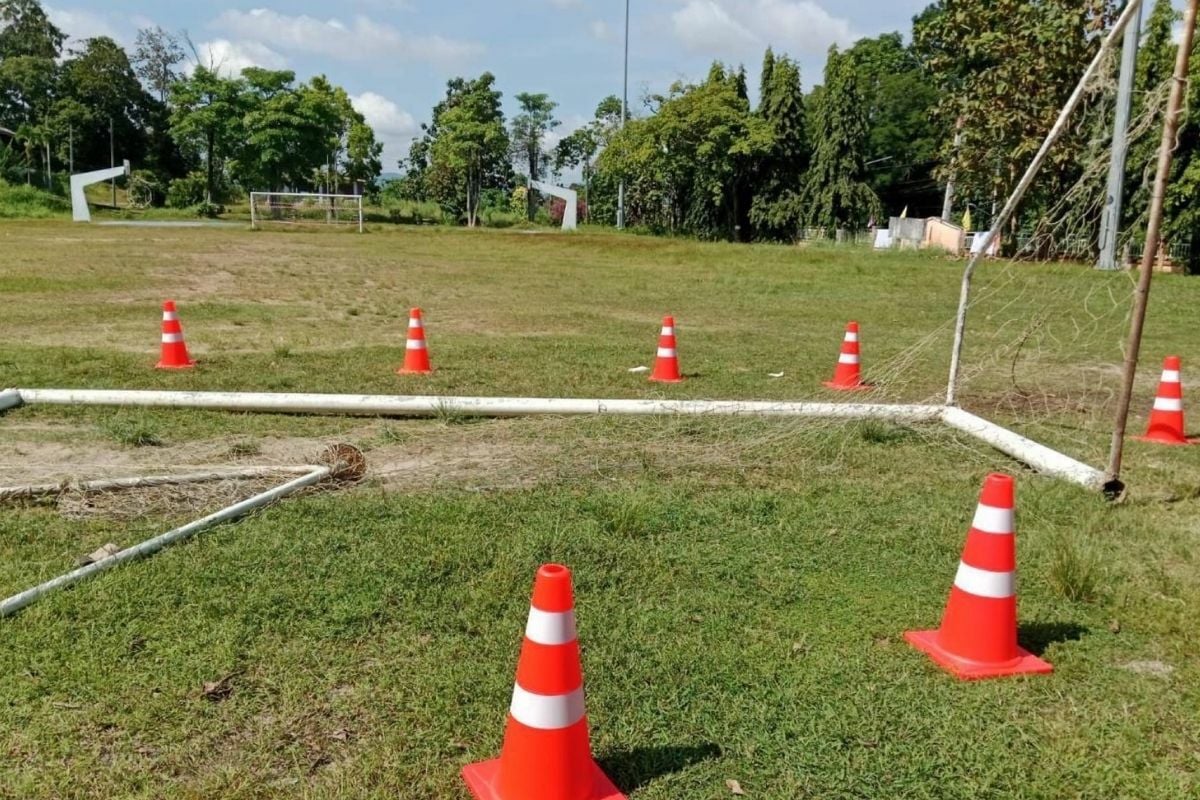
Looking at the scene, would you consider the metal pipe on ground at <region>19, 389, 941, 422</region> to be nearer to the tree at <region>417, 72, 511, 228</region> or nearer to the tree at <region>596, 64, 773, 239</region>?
the tree at <region>596, 64, 773, 239</region>

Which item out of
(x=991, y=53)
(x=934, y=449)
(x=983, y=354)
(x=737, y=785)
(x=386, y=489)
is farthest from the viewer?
(x=991, y=53)

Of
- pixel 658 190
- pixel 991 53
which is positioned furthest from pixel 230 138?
pixel 991 53

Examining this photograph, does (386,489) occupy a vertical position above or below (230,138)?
below

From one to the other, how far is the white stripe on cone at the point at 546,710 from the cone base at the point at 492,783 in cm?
21

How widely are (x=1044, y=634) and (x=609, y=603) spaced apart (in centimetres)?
169

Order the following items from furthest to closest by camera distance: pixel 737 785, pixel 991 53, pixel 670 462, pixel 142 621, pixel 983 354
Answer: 1. pixel 991 53
2. pixel 983 354
3. pixel 670 462
4. pixel 142 621
5. pixel 737 785

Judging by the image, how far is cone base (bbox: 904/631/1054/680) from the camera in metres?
3.13

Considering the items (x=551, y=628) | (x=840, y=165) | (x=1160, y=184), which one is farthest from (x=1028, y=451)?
(x=840, y=165)

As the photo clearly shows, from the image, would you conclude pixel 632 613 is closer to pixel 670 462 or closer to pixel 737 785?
pixel 737 785

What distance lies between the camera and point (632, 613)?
355 centimetres

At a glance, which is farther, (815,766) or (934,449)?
(934,449)

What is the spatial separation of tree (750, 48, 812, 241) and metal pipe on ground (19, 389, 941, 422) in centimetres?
3890

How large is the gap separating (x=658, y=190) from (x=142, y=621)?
52.8 m

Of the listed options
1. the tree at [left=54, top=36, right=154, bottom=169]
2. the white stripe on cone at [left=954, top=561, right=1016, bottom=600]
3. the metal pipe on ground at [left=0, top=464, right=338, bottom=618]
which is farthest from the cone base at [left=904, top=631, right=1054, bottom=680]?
the tree at [left=54, top=36, right=154, bottom=169]
